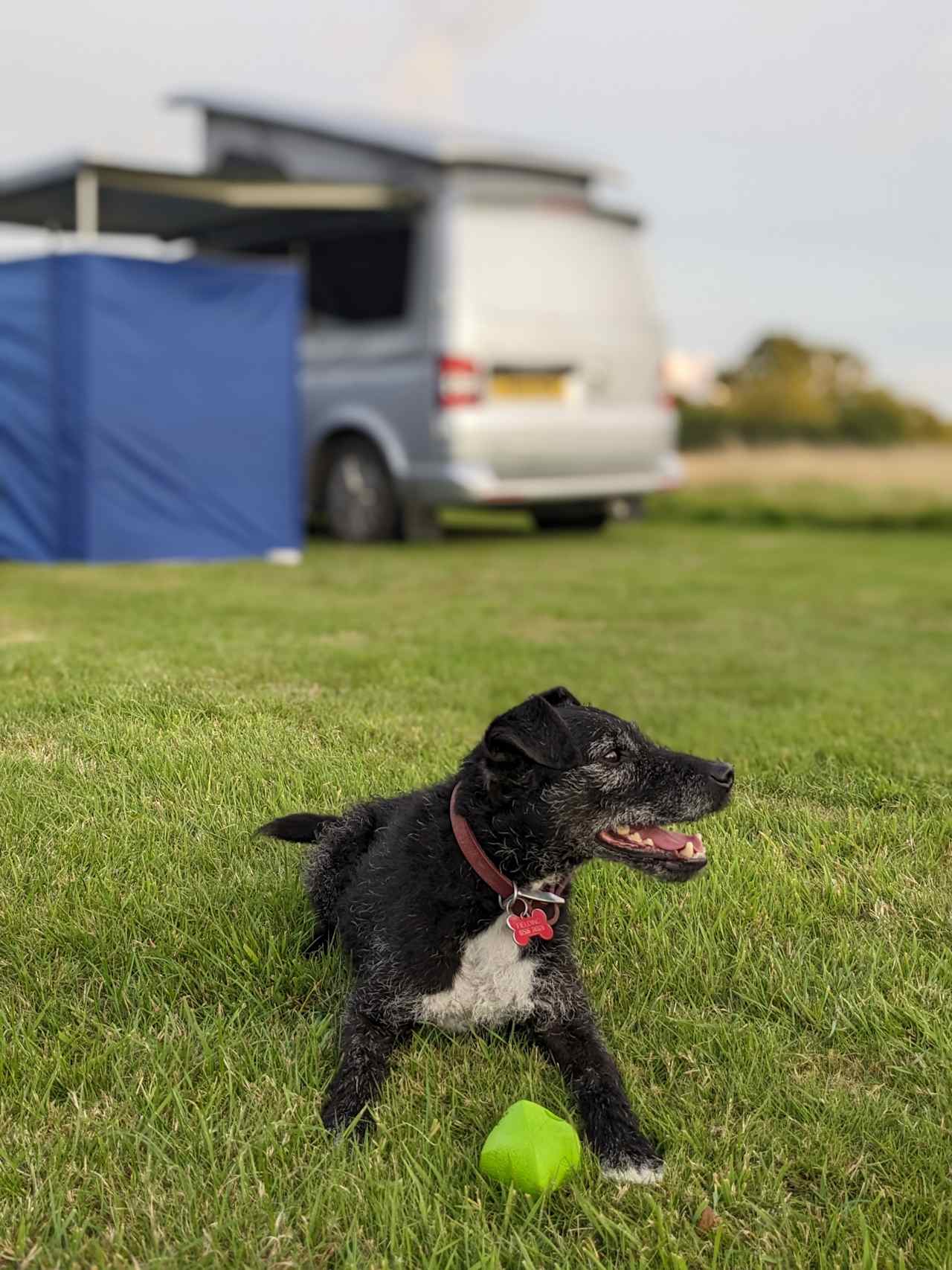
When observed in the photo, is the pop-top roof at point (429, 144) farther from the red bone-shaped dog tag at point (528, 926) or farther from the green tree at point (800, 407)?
the green tree at point (800, 407)

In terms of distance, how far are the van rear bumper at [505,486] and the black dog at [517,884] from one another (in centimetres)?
907

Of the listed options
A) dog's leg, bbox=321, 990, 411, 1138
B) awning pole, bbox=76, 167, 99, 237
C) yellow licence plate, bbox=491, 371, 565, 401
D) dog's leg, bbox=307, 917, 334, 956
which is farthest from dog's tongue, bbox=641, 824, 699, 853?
yellow licence plate, bbox=491, 371, 565, 401

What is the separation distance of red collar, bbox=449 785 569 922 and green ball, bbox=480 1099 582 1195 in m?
0.52

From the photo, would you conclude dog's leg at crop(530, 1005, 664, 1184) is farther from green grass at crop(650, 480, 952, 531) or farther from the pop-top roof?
green grass at crop(650, 480, 952, 531)

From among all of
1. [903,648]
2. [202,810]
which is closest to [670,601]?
[903,648]

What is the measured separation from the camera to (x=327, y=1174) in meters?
2.95

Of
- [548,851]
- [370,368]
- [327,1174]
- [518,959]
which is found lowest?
[327,1174]

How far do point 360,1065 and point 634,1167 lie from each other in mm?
686

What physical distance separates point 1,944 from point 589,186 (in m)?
11.2

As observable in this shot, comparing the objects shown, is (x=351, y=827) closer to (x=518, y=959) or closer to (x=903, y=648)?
(x=518, y=959)

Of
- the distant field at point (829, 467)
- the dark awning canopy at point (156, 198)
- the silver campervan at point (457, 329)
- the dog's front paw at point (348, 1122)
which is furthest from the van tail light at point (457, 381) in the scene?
the dog's front paw at point (348, 1122)

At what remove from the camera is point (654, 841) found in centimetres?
363

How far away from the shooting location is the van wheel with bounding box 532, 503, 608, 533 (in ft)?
49.7

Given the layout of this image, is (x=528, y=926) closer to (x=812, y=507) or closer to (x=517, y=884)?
(x=517, y=884)
